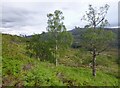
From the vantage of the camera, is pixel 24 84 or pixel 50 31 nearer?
pixel 24 84

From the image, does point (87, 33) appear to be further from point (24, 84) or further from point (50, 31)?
point (24, 84)

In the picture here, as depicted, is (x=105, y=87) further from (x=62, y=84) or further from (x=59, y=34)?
(x=59, y=34)

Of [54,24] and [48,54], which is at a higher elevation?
[54,24]

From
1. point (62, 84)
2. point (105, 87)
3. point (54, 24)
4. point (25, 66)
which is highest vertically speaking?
point (54, 24)

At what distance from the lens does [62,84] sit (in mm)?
21922

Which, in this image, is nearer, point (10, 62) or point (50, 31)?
point (10, 62)

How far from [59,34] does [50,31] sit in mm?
1715

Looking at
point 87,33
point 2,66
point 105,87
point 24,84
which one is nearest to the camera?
point 24,84

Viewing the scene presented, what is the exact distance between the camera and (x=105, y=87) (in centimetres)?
3042

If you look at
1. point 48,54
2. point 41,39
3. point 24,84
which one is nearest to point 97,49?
point 48,54

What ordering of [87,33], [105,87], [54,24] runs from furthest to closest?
[54,24], [87,33], [105,87]

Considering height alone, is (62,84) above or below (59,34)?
below

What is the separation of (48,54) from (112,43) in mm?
13661

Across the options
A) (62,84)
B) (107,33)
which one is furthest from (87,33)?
(62,84)
